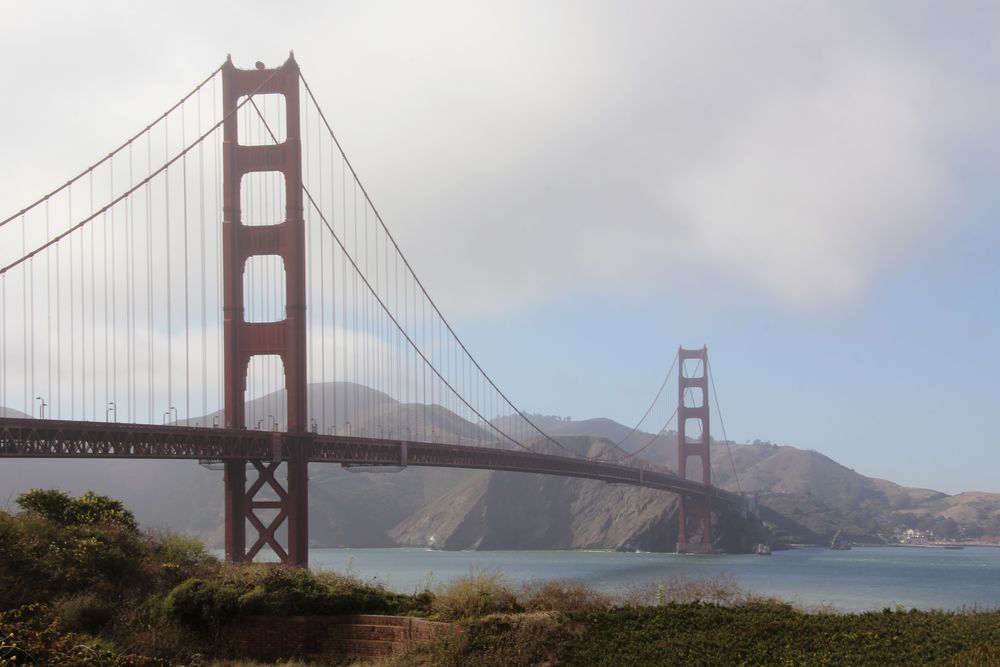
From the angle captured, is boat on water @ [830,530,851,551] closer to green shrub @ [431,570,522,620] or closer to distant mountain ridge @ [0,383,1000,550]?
distant mountain ridge @ [0,383,1000,550]

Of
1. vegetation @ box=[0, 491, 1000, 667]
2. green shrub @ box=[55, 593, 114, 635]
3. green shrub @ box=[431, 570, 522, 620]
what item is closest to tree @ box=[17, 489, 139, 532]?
vegetation @ box=[0, 491, 1000, 667]

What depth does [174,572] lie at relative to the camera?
902 inches

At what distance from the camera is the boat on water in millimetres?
169262

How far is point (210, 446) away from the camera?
4191 centimetres

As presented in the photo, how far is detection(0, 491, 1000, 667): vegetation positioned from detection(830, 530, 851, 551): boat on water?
155 meters

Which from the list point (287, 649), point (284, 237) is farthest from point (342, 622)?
point (284, 237)

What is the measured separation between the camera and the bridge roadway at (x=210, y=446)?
1336 inches

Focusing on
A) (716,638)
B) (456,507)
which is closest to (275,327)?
(716,638)

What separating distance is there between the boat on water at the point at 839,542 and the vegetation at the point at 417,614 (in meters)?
155

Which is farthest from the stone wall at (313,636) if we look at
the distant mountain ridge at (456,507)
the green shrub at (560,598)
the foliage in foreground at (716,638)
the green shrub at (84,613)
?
the distant mountain ridge at (456,507)

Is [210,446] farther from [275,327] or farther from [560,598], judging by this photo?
[560,598]

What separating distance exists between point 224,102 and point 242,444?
14.2m

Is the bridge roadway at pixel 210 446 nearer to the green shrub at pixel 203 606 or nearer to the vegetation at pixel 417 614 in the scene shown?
the vegetation at pixel 417 614

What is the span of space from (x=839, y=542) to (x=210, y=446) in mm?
146034
